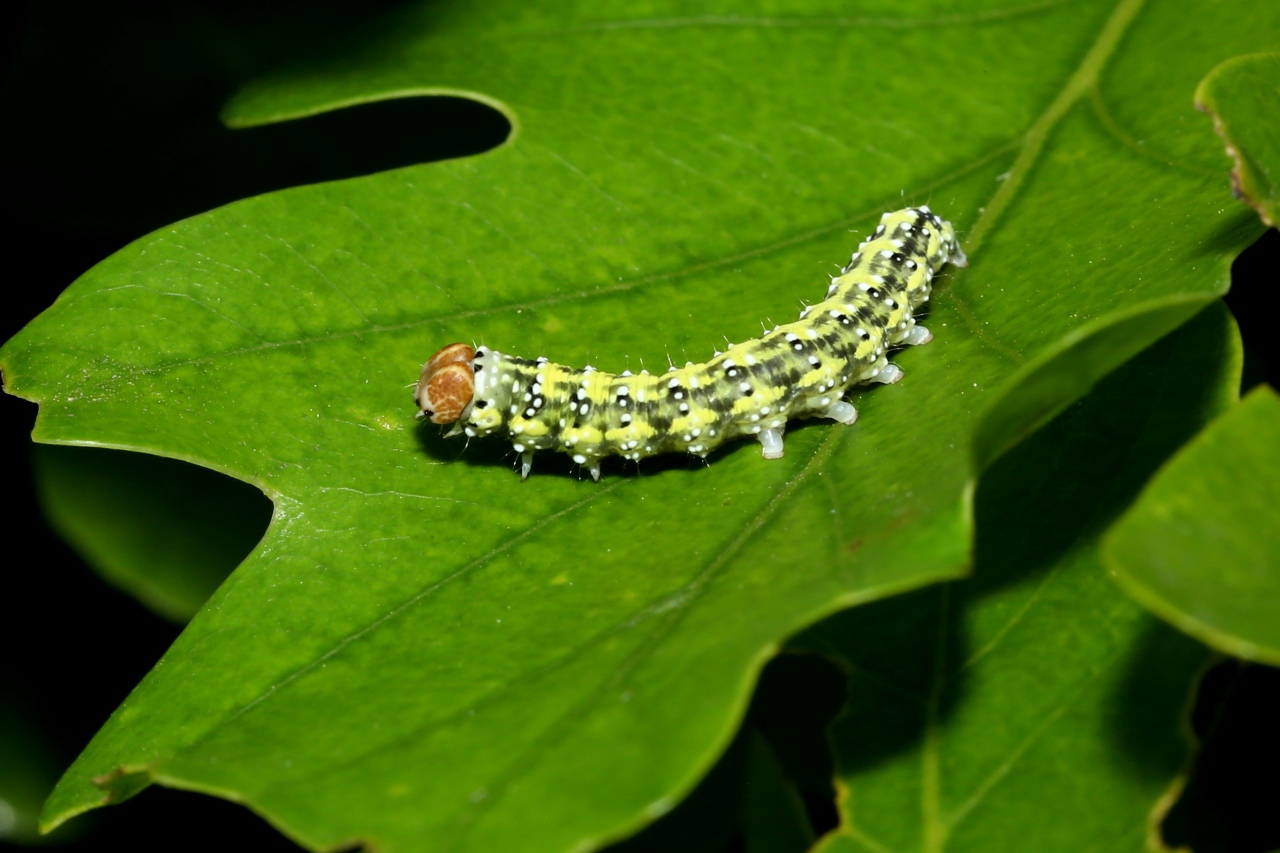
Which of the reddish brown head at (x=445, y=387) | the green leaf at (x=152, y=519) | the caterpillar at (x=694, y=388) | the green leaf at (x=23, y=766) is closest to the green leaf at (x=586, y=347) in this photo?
the caterpillar at (x=694, y=388)

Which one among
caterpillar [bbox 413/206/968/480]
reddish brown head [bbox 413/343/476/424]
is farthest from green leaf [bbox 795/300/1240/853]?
reddish brown head [bbox 413/343/476/424]

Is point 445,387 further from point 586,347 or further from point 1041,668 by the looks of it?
point 1041,668

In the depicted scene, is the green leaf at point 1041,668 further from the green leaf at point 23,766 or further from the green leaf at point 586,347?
the green leaf at point 23,766

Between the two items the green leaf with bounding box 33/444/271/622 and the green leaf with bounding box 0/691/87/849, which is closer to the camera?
the green leaf with bounding box 33/444/271/622

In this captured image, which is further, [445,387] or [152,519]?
[152,519]

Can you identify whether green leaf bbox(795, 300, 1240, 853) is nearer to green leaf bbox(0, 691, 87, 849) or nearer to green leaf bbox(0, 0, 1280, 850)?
green leaf bbox(0, 0, 1280, 850)

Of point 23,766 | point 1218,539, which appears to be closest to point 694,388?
point 1218,539

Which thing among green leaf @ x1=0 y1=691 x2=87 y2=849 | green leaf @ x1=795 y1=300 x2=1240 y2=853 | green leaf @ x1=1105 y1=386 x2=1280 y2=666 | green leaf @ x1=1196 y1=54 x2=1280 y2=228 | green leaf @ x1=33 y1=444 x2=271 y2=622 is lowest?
green leaf @ x1=0 y1=691 x2=87 y2=849
